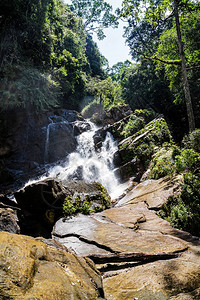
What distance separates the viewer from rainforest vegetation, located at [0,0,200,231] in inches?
304

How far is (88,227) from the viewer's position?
15.1 feet

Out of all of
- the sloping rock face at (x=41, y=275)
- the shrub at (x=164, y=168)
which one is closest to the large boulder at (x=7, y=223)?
the sloping rock face at (x=41, y=275)

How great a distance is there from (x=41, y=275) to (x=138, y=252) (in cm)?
200

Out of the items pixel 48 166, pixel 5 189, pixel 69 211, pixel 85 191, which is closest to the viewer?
pixel 69 211

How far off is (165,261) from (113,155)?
1143 centimetres

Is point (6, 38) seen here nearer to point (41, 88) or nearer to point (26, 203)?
point (41, 88)

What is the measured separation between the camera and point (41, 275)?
161 cm

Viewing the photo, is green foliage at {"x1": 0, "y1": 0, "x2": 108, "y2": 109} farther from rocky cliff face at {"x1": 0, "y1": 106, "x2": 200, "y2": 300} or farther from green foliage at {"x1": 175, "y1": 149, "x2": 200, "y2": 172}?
green foliage at {"x1": 175, "y1": 149, "x2": 200, "y2": 172}

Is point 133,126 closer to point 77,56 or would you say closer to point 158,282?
point 158,282

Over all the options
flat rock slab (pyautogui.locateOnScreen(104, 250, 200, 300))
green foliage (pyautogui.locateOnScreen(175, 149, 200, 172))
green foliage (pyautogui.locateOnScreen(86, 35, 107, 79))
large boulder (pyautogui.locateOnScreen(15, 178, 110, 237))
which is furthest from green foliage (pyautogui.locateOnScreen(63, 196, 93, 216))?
green foliage (pyautogui.locateOnScreen(86, 35, 107, 79))

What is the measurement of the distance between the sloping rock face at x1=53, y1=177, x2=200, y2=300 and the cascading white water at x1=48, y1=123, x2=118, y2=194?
21.3 feet

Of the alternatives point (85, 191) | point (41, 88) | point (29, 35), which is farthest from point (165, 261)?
point (29, 35)

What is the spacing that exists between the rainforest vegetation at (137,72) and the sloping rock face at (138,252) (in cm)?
115

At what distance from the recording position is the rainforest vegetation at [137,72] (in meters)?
7.72
